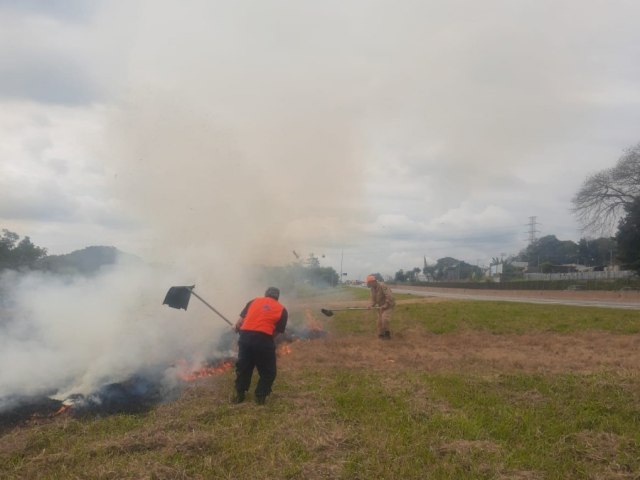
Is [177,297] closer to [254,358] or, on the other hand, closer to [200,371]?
[200,371]

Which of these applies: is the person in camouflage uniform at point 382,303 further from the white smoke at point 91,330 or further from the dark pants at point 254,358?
the dark pants at point 254,358

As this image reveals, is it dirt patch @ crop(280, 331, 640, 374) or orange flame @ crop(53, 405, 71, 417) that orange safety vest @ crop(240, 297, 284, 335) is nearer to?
dirt patch @ crop(280, 331, 640, 374)

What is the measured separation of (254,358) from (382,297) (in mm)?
7287

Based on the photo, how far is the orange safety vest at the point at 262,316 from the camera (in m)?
7.19

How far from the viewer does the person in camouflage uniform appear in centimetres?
1352

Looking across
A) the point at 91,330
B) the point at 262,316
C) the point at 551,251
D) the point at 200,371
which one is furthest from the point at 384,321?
the point at 551,251

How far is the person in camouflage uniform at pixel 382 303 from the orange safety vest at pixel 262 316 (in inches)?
263

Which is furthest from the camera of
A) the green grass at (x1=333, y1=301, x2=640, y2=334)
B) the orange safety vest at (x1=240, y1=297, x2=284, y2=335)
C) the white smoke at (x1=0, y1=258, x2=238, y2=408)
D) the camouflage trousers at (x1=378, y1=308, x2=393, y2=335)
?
the green grass at (x1=333, y1=301, x2=640, y2=334)

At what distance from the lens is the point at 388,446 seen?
5133mm

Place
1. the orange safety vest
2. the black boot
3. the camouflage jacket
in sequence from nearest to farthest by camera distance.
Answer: the black boot → the orange safety vest → the camouflage jacket

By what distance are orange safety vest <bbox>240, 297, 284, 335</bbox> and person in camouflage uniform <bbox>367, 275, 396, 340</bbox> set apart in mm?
6669

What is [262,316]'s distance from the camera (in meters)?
7.24

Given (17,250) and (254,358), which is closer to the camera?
(254,358)

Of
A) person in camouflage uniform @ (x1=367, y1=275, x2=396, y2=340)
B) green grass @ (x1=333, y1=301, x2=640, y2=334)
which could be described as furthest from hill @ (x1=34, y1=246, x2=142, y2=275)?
green grass @ (x1=333, y1=301, x2=640, y2=334)
